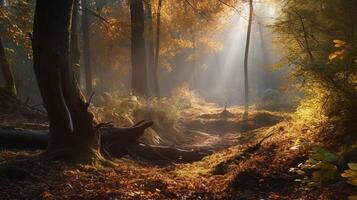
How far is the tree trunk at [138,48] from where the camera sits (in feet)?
62.6

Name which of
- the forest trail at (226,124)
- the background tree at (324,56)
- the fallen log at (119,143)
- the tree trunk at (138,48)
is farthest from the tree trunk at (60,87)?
the tree trunk at (138,48)

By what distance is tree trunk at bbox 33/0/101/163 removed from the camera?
257 inches

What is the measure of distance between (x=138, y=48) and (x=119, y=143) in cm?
1021

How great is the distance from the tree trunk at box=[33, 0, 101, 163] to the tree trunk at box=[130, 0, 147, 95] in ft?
38.9

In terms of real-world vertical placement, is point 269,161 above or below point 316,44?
below

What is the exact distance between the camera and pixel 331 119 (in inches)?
273

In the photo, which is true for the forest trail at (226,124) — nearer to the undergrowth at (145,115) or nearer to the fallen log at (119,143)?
the undergrowth at (145,115)

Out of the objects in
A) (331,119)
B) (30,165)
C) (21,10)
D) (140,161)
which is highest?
(21,10)

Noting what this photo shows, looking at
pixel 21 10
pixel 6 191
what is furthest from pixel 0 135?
pixel 21 10

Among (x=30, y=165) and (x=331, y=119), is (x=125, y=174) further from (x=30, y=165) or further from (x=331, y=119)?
(x=331, y=119)

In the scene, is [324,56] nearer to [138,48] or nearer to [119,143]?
[119,143]

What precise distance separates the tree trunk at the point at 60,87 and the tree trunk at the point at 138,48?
11851 mm

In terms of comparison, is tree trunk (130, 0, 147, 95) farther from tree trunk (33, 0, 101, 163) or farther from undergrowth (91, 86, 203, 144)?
tree trunk (33, 0, 101, 163)

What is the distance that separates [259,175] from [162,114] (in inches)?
386
